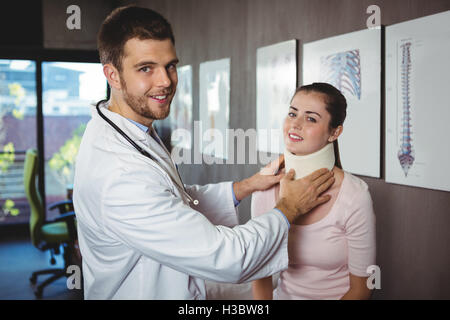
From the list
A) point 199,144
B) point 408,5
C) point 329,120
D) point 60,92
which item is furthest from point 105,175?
point 60,92

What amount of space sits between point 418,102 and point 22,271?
3902 millimetres

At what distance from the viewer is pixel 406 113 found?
5.85 feet

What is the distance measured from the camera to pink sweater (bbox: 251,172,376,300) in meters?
1.42

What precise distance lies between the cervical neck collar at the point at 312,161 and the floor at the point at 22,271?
2.73 meters

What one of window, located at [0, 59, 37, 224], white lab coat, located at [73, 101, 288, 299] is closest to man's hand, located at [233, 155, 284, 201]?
white lab coat, located at [73, 101, 288, 299]

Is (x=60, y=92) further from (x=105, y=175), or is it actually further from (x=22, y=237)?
(x=105, y=175)

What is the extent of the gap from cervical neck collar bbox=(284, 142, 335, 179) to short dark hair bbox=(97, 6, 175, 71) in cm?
59

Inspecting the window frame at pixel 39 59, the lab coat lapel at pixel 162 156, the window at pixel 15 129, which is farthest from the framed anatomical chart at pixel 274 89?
the window at pixel 15 129

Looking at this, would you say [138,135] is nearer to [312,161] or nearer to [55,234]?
[312,161]

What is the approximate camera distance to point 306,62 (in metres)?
2.41

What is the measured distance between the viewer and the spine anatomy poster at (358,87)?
75.9 inches

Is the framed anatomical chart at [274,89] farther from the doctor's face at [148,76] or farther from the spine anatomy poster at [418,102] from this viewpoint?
the doctor's face at [148,76]

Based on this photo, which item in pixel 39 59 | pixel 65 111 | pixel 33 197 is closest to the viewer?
pixel 33 197

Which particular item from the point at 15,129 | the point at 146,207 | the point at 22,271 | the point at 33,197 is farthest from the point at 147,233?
the point at 15,129
